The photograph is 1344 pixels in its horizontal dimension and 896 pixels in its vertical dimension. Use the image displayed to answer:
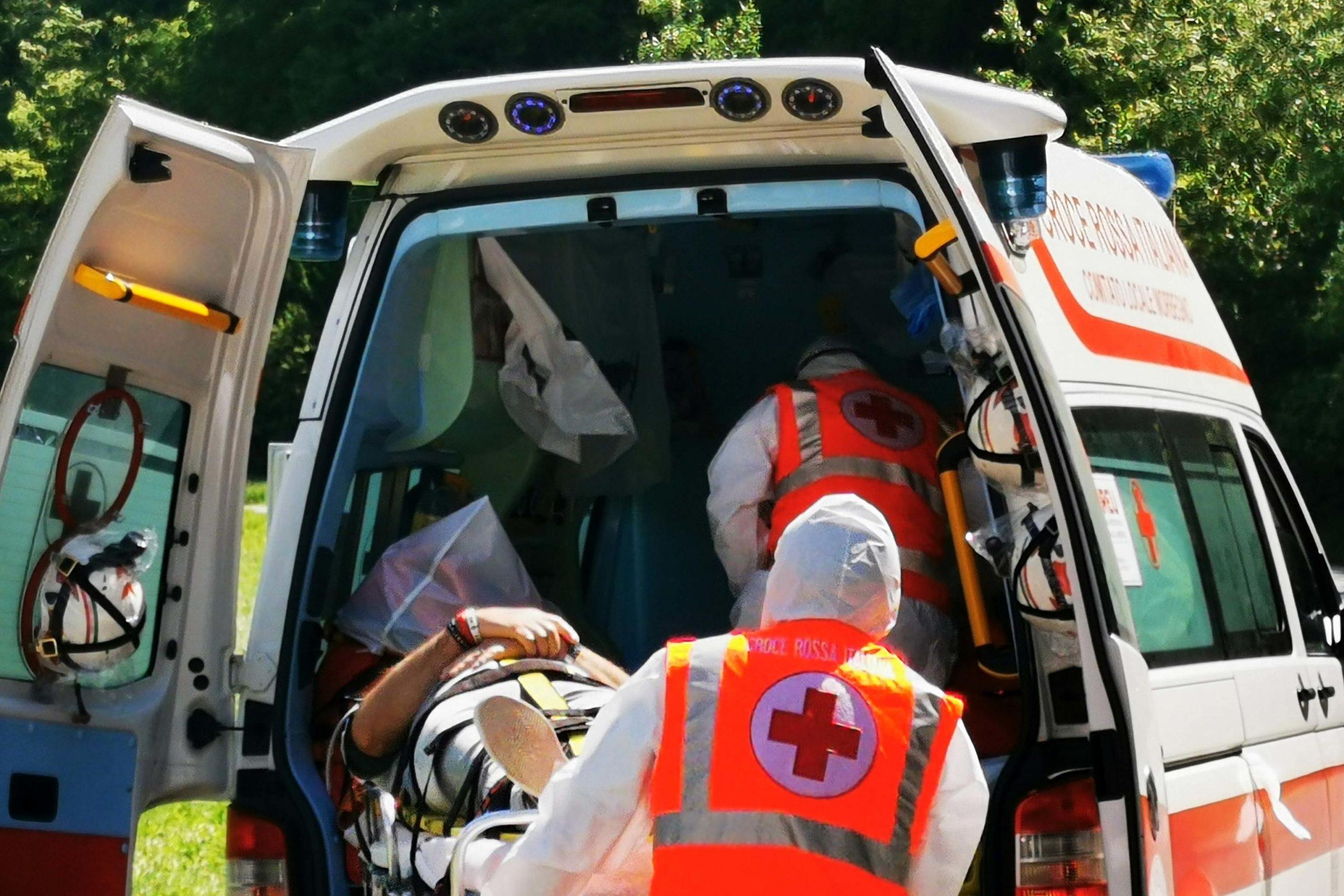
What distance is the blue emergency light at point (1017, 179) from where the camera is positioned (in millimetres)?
3582

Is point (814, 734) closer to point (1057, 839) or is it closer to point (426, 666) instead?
point (1057, 839)

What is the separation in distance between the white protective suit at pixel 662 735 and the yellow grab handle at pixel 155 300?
1244 millimetres

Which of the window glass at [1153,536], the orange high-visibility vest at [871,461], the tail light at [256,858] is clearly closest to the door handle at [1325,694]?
the window glass at [1153,536]

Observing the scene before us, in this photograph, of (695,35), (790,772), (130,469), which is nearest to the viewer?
(790,772)

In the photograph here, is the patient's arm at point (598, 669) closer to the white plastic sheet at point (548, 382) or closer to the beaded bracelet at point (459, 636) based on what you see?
the beaded bracelet at point (459, 636)

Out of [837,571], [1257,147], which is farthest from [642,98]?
[1257,147]

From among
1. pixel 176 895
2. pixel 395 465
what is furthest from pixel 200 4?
pixel 395 465

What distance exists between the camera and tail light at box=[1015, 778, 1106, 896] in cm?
332

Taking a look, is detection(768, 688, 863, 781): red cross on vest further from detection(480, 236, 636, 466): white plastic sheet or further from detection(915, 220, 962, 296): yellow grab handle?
detection(480, 236, 636, 466): white plastic sheet

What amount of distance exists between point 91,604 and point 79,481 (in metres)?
0.22

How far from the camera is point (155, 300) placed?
3604 mm

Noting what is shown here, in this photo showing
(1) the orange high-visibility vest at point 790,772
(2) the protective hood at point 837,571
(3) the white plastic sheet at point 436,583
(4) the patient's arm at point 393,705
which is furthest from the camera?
(3) the white plastic sheet at point 436,583

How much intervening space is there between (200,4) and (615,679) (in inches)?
1574

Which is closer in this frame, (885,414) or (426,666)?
(426,666)
